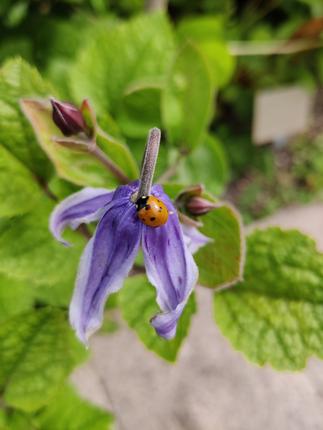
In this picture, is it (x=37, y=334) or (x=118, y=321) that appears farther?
(x=118, y=321)

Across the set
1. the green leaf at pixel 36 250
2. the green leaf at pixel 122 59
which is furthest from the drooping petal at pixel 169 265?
the green leaf at pixel 122 59

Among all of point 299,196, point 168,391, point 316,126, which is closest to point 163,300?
point 168,391

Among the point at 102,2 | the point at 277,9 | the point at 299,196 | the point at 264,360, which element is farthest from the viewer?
the point at 277,9

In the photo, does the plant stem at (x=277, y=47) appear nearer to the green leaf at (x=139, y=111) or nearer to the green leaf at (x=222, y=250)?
the green leaf at (x=139, y=111)

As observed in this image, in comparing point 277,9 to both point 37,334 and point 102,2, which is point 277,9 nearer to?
→ point 102,2

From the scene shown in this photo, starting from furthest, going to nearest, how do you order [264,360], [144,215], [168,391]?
[168,391] < [264,360] < [144,215]

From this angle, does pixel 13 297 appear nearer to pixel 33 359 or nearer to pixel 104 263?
pixel 33 359

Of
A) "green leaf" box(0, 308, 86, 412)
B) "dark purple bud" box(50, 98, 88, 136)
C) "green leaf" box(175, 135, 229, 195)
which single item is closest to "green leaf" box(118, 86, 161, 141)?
"green leaf" box(175, 135, 229, 195)
